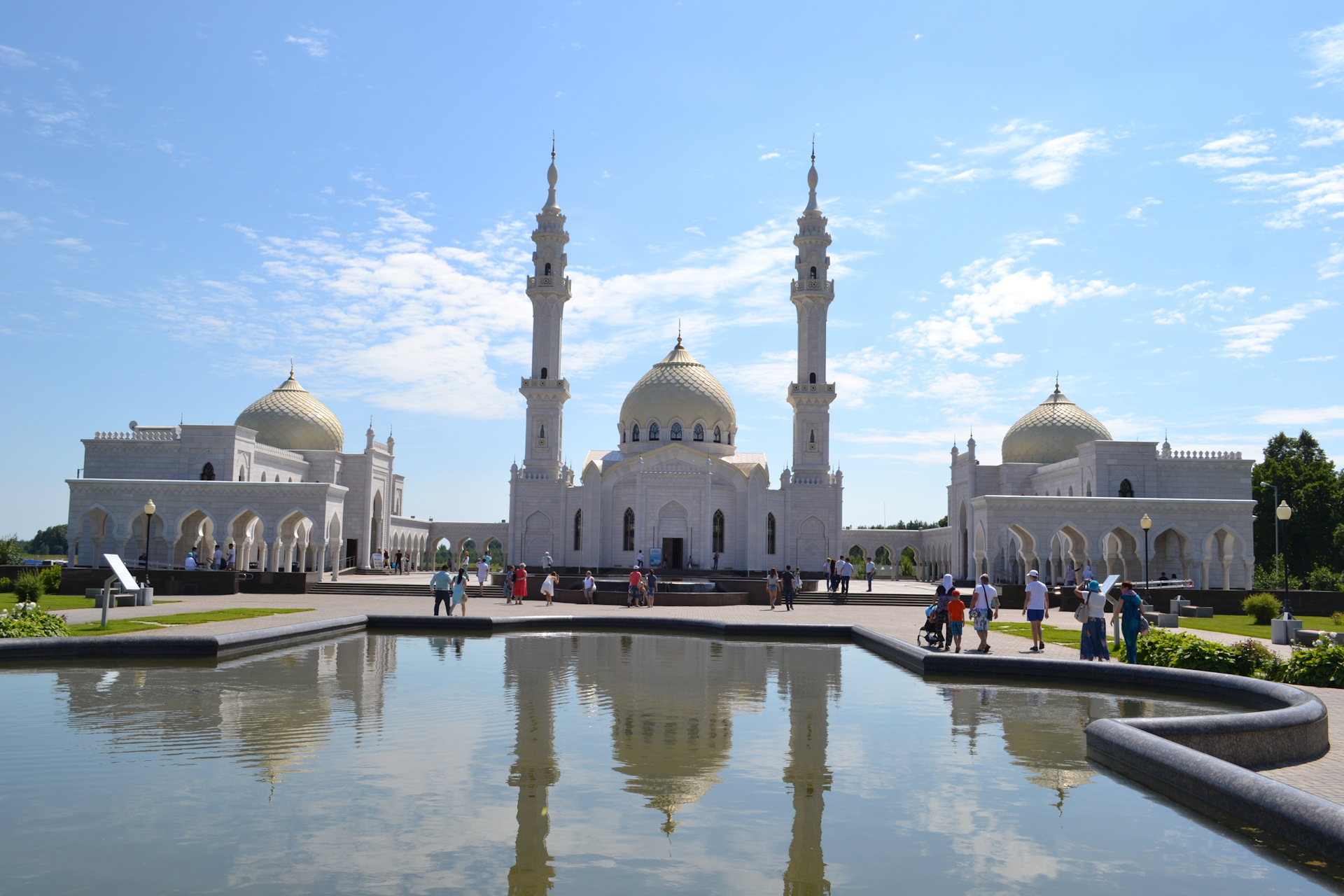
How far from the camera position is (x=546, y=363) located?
46.3 meters

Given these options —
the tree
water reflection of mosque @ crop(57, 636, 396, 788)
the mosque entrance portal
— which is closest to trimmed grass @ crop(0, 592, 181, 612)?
water reflection of mosque @ crop(57, 636, 396, 788)

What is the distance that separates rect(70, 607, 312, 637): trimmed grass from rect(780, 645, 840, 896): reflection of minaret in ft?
34.6

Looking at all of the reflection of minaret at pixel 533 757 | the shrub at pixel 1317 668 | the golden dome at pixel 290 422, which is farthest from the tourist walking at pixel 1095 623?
the golden dome at pixel 290 422

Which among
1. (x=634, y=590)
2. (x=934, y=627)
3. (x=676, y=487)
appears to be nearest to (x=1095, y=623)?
(x=934, y=627)

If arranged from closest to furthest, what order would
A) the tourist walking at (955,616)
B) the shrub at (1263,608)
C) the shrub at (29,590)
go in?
1. the tourist walking at (955,616)
2. the shrub at (29,590)
3. the shrub at (1263,608)

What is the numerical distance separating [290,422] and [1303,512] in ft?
162

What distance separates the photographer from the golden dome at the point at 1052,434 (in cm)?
4634

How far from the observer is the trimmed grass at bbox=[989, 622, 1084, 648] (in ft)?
59.7

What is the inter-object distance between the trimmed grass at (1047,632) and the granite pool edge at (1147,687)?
3.48 m

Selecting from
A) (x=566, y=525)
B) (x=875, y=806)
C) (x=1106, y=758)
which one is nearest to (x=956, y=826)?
(x=875, y=806)

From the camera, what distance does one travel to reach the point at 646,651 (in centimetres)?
1683

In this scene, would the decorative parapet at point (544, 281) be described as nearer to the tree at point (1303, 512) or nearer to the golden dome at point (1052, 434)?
the golden dome at point (1052, 434)

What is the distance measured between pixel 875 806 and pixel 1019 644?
38.0ft

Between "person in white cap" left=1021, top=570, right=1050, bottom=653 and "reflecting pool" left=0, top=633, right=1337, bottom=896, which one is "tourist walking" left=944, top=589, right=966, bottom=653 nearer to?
"person in white cap" left=1021, top=570, right=1050, bottom=653
